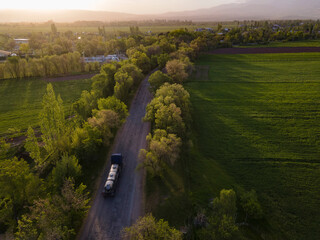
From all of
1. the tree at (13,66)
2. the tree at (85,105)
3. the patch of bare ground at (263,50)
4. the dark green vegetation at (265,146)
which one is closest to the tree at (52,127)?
the tree at (85,105)

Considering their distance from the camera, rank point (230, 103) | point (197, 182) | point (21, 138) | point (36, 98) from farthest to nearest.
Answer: point (36, 98) < point (230, 103) < point (21, 138) < point (197, 182)

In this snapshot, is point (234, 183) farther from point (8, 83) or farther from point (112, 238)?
point (8, 83)

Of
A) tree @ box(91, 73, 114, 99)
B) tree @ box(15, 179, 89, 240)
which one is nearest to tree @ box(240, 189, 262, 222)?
tree @ box(15, 179, 89, 240)

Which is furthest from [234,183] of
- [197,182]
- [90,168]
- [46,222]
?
[46,222]

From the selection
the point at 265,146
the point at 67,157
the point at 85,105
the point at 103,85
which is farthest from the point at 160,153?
the point at 103,85

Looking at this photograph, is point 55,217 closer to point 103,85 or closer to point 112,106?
point 112,106

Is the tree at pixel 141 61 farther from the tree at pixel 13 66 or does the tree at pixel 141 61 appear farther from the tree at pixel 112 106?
the tree at pixel 13 66
